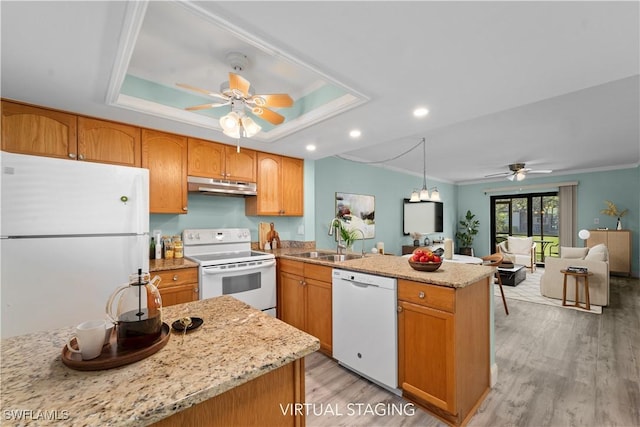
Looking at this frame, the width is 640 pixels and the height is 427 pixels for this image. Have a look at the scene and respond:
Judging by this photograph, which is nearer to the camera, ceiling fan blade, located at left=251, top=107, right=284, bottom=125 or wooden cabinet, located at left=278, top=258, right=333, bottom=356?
ceiling fan blade, located at left=251, top=107, right=284, bottom=125

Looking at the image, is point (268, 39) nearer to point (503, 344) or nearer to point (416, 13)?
point (416, 13)

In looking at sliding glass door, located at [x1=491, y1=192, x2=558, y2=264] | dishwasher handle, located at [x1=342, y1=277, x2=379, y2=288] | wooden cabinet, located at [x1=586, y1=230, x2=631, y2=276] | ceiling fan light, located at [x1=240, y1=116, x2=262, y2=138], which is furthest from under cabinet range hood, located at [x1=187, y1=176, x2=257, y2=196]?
sliding glass door, located at [x1=491, y1=192, x2=558, y2=264]

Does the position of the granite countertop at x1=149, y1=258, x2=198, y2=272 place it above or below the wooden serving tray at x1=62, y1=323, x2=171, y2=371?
below

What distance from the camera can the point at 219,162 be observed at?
10.2 ft

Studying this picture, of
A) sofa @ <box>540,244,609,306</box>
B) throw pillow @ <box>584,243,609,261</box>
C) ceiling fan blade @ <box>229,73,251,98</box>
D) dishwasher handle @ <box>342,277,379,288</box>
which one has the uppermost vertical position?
ceiling fan blade @ <box>229,73,251,98</box>

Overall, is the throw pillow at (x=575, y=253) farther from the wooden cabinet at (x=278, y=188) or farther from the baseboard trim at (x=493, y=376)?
the wooden cabinet at (x=278, y=188)

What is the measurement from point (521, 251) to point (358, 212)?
4.64 metres

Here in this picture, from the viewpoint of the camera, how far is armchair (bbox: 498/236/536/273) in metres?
6.47

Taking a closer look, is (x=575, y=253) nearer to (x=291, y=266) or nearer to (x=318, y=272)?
(x=318, y=272)

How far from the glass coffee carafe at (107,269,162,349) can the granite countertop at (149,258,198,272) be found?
162cm

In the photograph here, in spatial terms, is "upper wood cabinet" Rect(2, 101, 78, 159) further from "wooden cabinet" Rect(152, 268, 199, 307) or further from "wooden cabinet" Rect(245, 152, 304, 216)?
"wooden cabinet" Rect(245, 152, 304, 216)

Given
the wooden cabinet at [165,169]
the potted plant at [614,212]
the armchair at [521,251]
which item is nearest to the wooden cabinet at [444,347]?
the wooden cabinet at [165,169]

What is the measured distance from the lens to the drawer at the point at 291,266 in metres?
2.92

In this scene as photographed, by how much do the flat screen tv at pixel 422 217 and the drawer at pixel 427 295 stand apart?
4435mm
